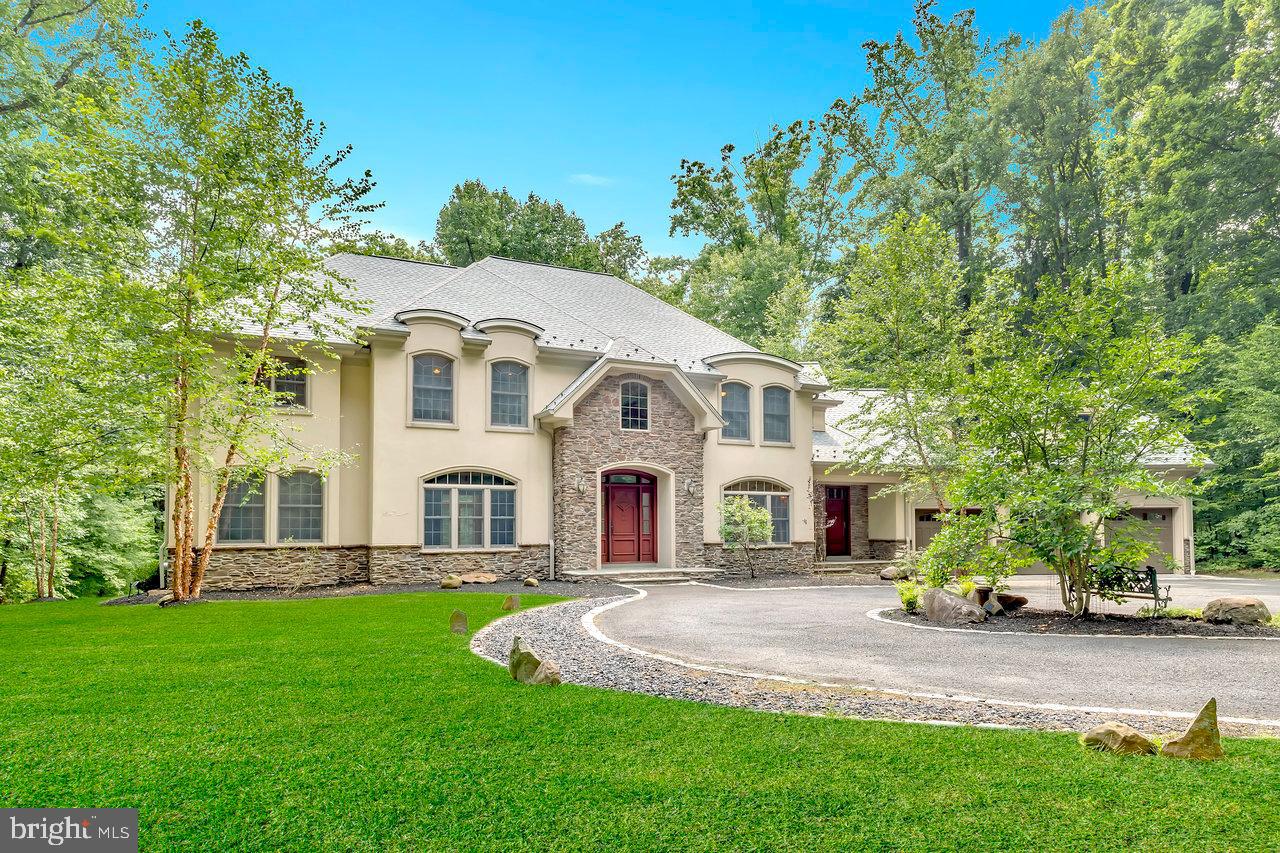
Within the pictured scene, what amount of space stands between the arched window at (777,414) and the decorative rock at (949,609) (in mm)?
9216

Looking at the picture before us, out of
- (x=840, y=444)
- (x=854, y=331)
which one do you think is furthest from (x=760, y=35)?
(x=840, y=444)

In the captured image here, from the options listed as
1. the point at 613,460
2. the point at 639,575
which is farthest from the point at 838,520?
the point at 613,460

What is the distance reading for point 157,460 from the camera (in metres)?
12.3

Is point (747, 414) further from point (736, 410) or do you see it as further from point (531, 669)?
point (531, 669)

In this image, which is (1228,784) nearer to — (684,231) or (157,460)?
(157,460)

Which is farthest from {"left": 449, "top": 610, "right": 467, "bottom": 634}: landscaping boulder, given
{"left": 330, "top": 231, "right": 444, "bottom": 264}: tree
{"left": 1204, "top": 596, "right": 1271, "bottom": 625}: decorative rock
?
{"left": 330, "top": 231, "right": 444, "bottom": 264}: tree

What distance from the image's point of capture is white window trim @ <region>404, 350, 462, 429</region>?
16.3m

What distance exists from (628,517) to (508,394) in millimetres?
4368

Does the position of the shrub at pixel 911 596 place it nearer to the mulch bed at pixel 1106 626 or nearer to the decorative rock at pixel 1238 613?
the mulch bed at pixel 1106 626

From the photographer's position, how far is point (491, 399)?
56.3ft

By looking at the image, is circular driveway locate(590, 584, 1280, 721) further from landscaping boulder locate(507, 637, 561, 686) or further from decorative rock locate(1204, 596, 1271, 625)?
landscaping boulder locate(507, 637, 561, 686)

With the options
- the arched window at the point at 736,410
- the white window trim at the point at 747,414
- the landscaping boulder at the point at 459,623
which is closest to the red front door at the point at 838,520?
the white window trim at the point at 747,414

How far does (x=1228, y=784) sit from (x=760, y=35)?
2548 cm

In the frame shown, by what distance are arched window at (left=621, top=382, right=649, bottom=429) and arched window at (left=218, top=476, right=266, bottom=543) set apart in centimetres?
807
